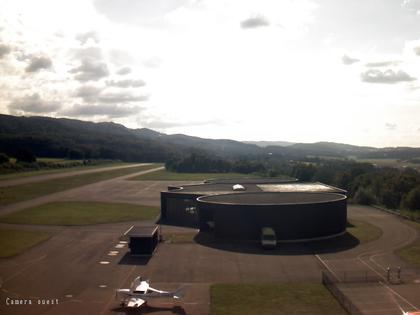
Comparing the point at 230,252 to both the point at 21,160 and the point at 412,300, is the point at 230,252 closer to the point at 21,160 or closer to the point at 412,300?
the point at 412,300

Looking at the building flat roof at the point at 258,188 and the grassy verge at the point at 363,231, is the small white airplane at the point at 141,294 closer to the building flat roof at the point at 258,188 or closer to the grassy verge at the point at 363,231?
the grassy verge at the point at 363,231

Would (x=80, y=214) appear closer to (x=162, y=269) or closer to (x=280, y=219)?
(x=162, y=269)

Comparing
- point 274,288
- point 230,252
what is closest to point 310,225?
point 230,252

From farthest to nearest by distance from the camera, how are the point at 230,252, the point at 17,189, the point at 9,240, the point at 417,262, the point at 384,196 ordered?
1. the point at 17,189
2. the point at 384,196
3. the point at 9,240
4. the point at 230,252
5. the point at 417,262

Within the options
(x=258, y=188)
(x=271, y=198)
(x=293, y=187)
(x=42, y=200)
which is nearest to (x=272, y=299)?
(x=271, y=198)

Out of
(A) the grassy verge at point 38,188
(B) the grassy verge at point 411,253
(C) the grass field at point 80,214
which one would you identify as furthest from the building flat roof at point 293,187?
(A) the grassy verge at point 38,188

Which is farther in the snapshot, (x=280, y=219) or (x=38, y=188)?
(x=38, y=188)
